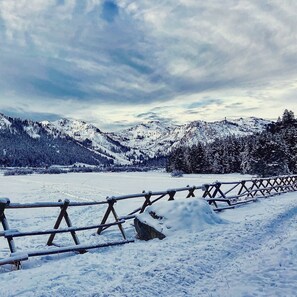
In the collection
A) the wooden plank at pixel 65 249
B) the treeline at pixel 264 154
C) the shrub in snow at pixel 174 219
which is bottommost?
the wooden plank at pixel 65 249

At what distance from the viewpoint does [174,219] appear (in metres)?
12.1

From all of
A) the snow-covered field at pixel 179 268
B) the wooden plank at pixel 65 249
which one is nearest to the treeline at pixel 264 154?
the snow-covered field at pixel 179 268

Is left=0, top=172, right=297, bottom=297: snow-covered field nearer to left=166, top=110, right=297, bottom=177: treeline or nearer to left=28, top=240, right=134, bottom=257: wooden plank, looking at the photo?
left=28, top=240, right=134, bottom=257: wooden plank

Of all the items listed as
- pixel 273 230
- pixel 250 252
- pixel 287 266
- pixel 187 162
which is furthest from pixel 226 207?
pixel 187 162

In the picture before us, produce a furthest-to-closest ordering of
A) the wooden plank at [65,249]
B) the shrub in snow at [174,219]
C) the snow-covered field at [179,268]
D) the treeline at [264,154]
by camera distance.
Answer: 1. the treeline at [264,154]
2. the shrub in snow at [174,219]
3. the wooden plank at [65,249]
4. the snow-covered field at [179,268]

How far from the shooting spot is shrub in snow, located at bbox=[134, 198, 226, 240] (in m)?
11.7

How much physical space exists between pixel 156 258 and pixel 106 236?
Answer: 466 centimetres

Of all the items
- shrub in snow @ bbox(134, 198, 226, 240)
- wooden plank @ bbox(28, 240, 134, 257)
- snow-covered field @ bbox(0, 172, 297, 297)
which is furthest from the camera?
shrub in snow @ bbox(134, 198, 226, 240)

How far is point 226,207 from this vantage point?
18312 millimetres

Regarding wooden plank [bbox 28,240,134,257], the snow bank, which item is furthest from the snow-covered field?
the snow bank

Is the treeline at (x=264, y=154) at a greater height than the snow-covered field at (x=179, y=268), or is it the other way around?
the treeline at (x=264, y=154)

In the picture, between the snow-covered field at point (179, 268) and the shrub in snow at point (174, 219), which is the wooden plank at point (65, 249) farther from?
A: the shrub in snow at point (174, 219)

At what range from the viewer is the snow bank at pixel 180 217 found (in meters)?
11.8

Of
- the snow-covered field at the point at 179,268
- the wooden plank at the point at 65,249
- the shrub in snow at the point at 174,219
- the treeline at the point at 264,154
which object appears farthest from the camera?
the treeline at the point at 264,154
